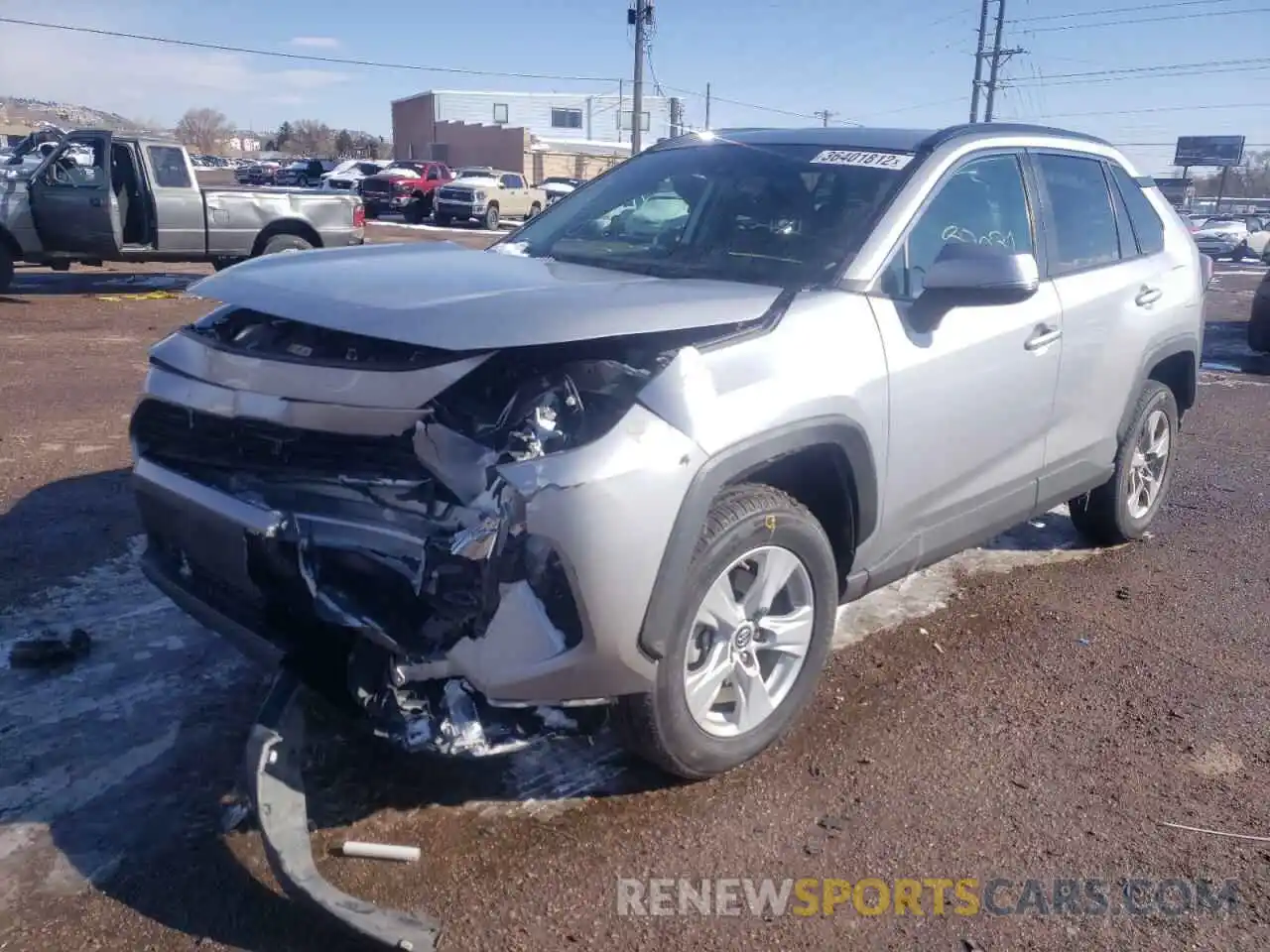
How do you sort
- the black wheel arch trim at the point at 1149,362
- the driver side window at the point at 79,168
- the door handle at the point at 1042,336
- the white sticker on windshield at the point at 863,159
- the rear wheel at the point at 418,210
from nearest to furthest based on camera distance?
the white sticker on windshield at the point at 863,159 < the door handle at the point at 1042,336 < the black wheel arch trim at the point at 1149,362 < the driver side window at the point at 79,168 < the rear wheel at the point at 418,210

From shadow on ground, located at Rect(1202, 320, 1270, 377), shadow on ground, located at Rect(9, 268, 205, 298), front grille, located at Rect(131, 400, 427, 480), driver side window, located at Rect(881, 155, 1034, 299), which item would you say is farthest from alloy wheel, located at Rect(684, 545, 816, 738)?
shadow on ground, located at Rect(9, 268, 205, 298)

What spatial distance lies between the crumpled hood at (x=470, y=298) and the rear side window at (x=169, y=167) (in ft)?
36.6

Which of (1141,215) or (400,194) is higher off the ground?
(1141,215)

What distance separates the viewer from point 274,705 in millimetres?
2770

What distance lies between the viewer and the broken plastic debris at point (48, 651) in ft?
12.0

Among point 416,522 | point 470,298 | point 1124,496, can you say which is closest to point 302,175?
point 1124,496

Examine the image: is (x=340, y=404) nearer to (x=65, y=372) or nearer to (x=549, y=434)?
(x=549, y=434)

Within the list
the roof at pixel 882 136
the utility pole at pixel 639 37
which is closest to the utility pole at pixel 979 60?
the utility pole at pixel 639 37

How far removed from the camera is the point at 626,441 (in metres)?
2.60

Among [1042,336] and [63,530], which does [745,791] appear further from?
[63,530]

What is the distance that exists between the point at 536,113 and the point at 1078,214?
69.6 meters

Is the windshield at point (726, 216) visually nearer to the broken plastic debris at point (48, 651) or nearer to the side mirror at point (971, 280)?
the side mirror at point (971, 280)

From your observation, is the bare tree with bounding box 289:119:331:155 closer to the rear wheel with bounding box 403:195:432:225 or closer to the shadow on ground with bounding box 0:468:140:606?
the rear wheel with bounding box 403:195:432:225

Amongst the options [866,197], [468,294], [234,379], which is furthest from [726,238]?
[234,379]
